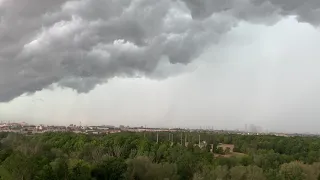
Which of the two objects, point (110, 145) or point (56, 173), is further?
point (110, 145)

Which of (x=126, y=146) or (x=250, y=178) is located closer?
(x=250, y=178)

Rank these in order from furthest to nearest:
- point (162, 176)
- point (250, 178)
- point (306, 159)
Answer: point (306, 159), point (162, 176), point (250, 178)

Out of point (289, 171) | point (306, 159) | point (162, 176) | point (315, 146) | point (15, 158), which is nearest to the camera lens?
point (15, 158)

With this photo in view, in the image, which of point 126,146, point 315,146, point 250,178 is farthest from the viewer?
point 315,146

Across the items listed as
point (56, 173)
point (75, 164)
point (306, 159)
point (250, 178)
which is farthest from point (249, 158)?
point (56, 173)

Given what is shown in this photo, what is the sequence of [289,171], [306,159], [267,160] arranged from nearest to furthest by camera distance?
[289,171] → [267,160] → [306,159]

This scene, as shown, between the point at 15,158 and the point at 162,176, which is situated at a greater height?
the point at 15,158

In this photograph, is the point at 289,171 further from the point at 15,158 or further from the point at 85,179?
the point at 15,158

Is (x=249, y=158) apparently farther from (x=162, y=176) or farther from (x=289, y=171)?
(x=162, y=176)

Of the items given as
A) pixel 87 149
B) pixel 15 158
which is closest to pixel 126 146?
pixel 87 149
